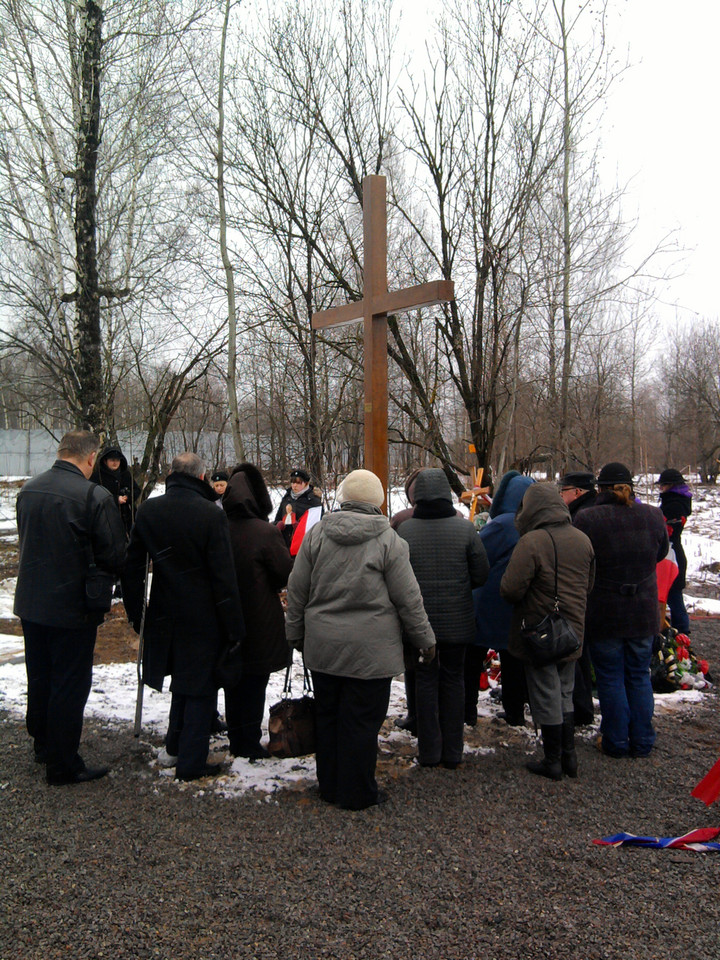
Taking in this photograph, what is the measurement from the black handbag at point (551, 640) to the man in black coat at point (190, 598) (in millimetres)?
1711

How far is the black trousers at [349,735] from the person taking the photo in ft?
12.0

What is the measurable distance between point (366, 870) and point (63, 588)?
7.16 ft

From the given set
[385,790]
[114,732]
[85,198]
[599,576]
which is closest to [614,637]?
[599,576]

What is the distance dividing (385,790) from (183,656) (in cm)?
137

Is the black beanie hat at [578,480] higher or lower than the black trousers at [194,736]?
higher

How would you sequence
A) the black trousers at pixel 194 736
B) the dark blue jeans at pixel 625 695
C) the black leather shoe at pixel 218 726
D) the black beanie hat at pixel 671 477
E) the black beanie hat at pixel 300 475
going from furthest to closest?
the black beanie hat at pixel 300 475
the black beanie hat at pixel 671 477
the black leather shoe at pixel 218 726
the dark blue jeans at pixel 625 695
the black trousers at pixel 194 736

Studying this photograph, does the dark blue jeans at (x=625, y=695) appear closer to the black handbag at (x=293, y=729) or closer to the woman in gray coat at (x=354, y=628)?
the woman in gray coat at (x=354, y=628)

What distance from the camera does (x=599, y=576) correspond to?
4.52 meters

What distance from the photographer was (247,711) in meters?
4.32

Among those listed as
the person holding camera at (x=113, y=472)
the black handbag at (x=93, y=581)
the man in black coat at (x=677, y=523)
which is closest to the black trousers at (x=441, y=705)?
the black handbag at (x=93, y=581)

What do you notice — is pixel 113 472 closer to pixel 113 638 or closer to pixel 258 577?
pixel 113 638

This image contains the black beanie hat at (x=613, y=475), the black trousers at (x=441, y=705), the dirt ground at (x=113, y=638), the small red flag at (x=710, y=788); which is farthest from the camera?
Answer: the dirt ground at (x=113, y=638)

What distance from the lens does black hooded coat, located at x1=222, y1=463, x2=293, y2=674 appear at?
13.9 feet

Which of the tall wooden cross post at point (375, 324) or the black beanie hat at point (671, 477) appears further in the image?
the black beanie hat at point (671, 477)
